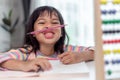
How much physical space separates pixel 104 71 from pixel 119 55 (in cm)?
5

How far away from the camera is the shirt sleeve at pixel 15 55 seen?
428mm

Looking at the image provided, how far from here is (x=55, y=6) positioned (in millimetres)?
461

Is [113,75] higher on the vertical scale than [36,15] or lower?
lower

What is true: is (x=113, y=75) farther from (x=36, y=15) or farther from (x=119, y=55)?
(x=36, y=15)

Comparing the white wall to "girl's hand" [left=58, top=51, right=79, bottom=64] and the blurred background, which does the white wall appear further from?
"girl's hand" [left=58, top=51, right=79, bottom=64]

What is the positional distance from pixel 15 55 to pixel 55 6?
14 centimetres

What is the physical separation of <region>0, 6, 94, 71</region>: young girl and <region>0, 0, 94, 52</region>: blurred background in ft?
0.06

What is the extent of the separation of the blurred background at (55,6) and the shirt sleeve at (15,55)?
0.6 inches

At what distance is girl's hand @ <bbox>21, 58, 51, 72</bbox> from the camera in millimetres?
411

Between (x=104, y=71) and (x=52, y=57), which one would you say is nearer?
(x=104, y=71)

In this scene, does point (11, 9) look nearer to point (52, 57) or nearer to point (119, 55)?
point (52, 57)

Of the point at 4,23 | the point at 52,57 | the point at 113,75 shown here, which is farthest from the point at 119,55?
the point at 4,23

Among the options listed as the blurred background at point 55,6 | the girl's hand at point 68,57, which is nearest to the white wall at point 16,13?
the blurred background at point 55,6

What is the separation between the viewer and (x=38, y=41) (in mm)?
439
